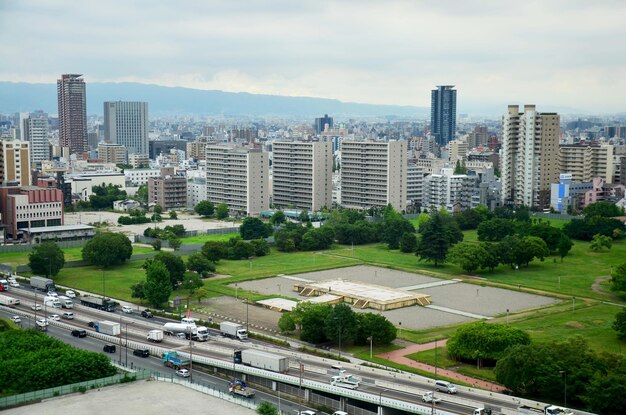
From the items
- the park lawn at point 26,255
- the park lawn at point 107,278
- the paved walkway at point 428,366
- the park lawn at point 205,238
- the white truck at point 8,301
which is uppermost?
the white truck at point 8,301

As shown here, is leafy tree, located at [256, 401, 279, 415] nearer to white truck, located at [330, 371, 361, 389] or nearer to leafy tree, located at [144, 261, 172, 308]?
white truck, located at [330, 371, 361, 389]

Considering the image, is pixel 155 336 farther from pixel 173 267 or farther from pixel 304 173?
pixel 304 173

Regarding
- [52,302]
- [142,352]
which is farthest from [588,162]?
[142,352]

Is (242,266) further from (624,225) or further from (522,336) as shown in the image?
(624,225)

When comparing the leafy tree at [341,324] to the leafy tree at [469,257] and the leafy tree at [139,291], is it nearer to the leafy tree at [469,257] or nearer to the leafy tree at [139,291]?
the leafy tree at [139,291]

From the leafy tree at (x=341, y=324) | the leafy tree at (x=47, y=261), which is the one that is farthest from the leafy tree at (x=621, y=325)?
the leafy tree at (x=47, y=261)

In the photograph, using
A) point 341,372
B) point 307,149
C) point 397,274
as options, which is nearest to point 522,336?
point 341,372
